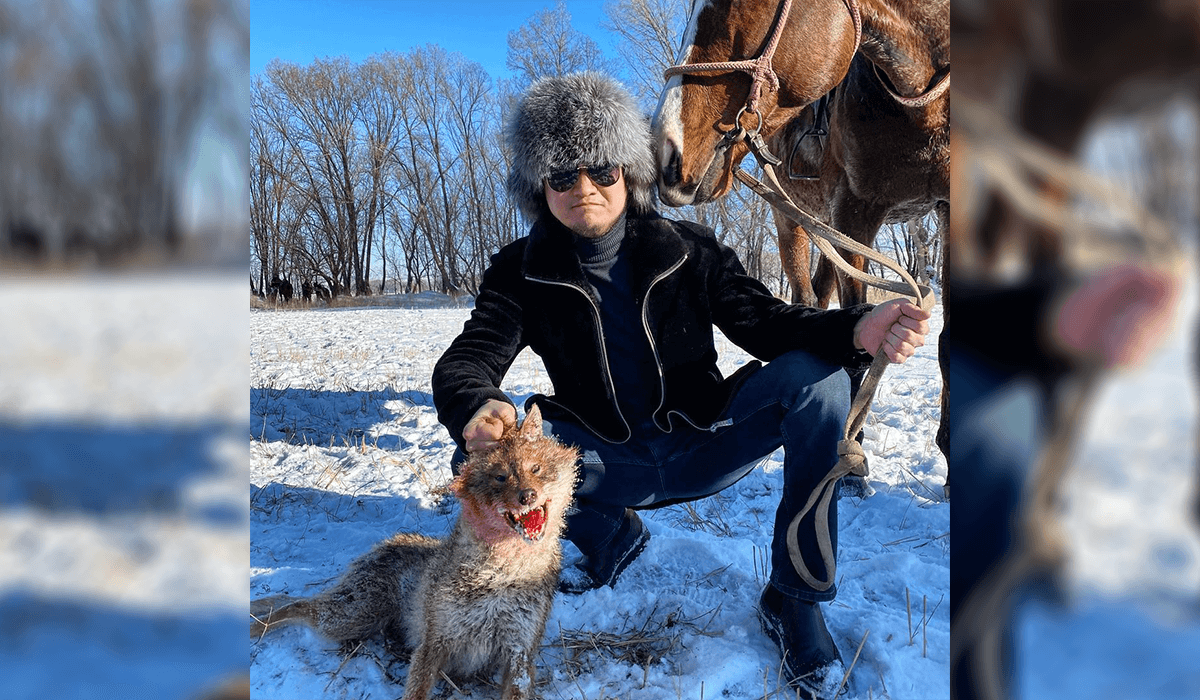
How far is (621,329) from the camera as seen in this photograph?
229 centimetres

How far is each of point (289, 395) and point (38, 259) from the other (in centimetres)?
498

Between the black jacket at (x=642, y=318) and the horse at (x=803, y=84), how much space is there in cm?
24

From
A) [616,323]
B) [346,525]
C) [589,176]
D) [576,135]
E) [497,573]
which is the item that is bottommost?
[346,525]

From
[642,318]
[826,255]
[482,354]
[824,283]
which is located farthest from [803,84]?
[824,283]

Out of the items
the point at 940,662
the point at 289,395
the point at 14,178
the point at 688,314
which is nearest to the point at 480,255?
the point at 289,395

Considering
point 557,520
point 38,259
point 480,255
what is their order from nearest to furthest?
point 38,259
point 557,520
point 480,255

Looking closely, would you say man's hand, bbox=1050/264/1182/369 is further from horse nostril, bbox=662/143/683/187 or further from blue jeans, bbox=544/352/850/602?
horse nostril, bbox=662/143/683/187

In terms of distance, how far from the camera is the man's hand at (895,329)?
1.58 m

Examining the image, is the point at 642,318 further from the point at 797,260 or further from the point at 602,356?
the point at 797,260

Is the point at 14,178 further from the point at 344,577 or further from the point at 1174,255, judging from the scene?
the point at 344,577

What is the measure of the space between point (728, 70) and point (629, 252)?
702mm

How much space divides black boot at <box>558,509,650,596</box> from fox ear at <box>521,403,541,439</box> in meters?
0.75

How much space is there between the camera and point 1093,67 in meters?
0.34

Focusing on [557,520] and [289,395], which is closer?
[557,520]
